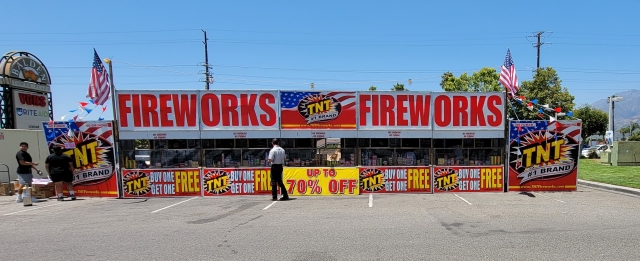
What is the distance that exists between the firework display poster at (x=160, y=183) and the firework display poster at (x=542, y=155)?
32.1 ft

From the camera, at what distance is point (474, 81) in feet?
94.6

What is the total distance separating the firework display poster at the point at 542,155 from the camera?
1041 cm

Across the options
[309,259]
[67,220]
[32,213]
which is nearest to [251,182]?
[67,220]

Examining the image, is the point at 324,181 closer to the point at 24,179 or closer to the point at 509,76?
the point at 509,76

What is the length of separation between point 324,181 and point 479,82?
23.7 metres

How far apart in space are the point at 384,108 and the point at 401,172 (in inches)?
80.9

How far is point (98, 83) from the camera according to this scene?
998 centimetres

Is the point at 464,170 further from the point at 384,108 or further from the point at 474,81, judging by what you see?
the point at 474,81

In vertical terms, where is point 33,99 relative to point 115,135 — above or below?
above

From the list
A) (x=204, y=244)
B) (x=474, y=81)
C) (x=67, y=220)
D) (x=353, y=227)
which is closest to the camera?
(x=204, y=244)

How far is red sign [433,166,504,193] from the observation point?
10352 millimetres

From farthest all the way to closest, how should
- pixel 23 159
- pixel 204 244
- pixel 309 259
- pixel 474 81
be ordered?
pixel 474 81
pixel 23 159
pixel 204 244
pixel 309 259

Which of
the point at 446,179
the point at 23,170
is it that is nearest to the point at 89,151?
the point at 23,170

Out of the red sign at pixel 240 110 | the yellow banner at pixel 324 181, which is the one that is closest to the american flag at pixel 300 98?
the red sign at pixel 240 110
